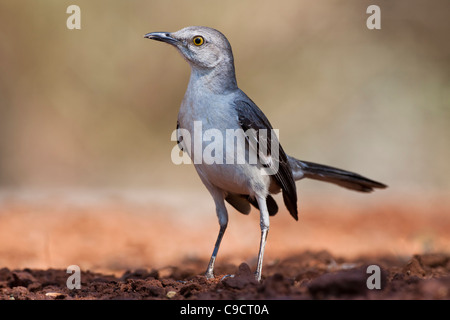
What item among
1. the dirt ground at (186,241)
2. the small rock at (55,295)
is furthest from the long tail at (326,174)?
the small rock at (55,295)

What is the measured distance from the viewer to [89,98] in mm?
13125

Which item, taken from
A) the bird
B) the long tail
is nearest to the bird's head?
the bird

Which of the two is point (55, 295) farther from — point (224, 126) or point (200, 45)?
point (200, 45)

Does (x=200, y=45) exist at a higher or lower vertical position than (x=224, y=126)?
higher

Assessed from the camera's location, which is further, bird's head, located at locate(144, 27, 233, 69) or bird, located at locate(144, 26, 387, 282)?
bird's head, located at locate(144, 27, 233, 69)

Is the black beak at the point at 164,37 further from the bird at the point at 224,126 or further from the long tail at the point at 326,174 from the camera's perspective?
the long tail at the point at 326,174

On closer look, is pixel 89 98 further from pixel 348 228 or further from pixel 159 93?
pixel 348 228

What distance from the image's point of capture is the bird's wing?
17.0 feet

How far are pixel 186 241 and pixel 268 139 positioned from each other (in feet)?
12.8

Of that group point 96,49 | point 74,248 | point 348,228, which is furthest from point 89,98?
point 348,228

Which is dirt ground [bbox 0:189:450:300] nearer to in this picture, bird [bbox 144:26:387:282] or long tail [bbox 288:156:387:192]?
bird [bbox 144:26:387:282]

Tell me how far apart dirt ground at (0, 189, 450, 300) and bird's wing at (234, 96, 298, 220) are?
0.78m

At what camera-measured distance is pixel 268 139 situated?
5375 millimetres

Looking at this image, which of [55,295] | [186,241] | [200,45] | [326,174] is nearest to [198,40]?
[200,45]
